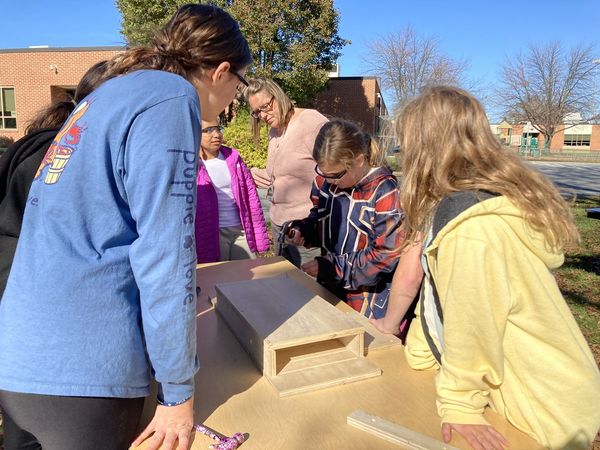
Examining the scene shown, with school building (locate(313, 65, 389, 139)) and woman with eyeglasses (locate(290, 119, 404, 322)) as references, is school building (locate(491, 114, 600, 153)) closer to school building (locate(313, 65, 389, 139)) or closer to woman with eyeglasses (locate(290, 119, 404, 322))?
school building (locate(313, 65, 389, 139))

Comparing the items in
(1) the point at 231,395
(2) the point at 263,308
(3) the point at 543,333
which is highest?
(3) the point at 543,333

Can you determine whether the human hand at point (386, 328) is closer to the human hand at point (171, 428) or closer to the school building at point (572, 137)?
the human hand at point (171, 428)

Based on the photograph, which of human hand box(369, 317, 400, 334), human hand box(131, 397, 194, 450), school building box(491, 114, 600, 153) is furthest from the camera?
school building box(491, 114, 600, 153)

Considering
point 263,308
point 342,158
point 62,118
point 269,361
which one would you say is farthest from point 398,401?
point 62,118

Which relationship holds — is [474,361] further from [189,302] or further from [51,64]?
[51,64]

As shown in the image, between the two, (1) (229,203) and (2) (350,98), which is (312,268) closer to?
(1) (229,203)

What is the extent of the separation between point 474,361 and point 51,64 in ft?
88.9

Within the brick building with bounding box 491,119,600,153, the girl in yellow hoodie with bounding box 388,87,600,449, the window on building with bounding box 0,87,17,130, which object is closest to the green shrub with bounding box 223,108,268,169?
the girl in yellow hoodie with bounding box 388,87,600,449

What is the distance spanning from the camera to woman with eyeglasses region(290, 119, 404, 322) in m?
2.04

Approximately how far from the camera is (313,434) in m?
1.13

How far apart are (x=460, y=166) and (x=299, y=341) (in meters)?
0.62

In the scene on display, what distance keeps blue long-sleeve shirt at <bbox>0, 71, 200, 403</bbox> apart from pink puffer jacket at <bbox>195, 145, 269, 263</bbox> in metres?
2.14

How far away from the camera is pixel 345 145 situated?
2.23 metres

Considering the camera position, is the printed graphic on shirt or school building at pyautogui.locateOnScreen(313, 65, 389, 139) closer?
the printed graphic on shirt
